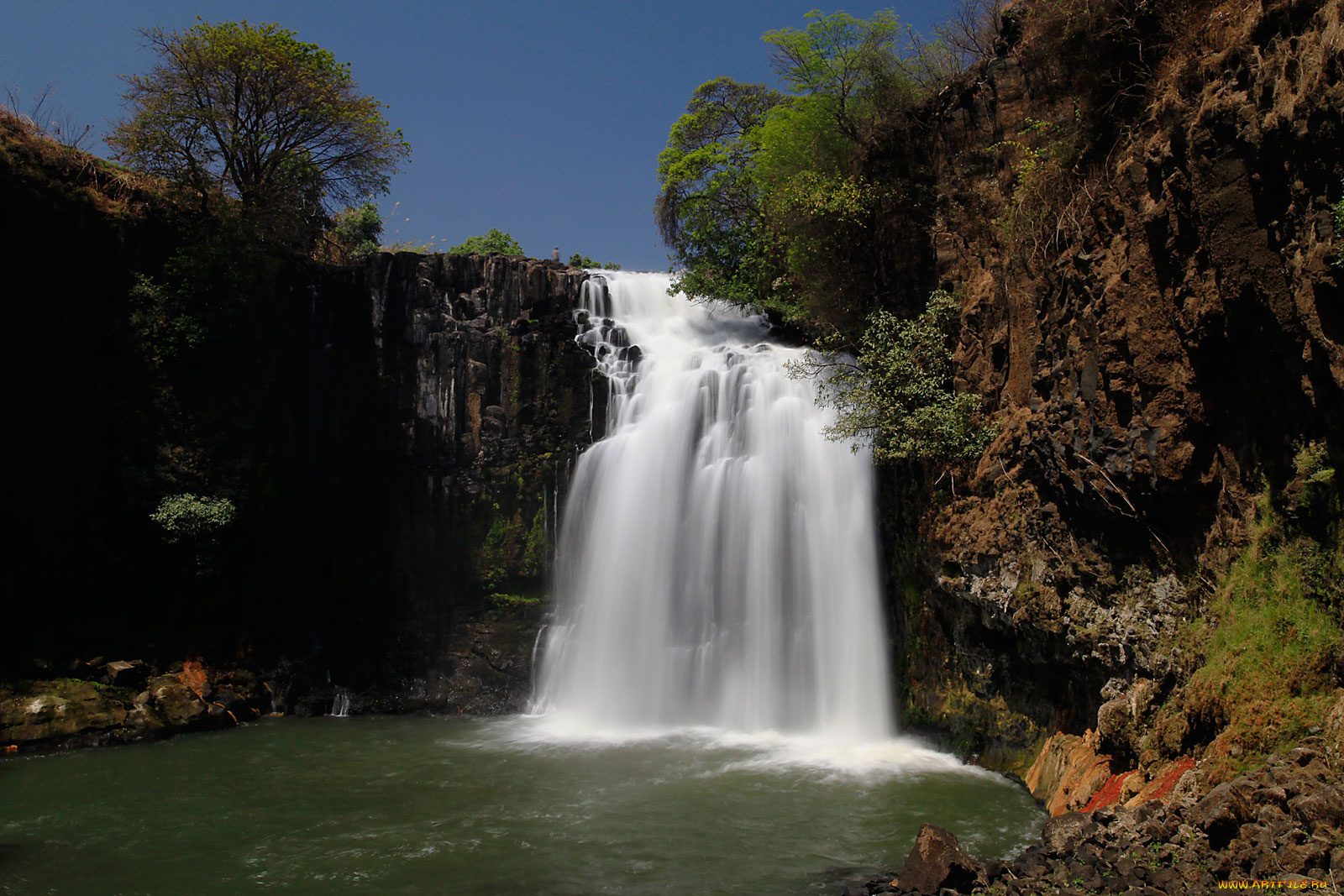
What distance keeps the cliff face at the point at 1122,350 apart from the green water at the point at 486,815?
2.34 metres

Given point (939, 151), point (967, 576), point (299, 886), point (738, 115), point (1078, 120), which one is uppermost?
point (738, 115)

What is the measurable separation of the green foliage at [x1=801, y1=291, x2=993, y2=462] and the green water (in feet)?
17.7

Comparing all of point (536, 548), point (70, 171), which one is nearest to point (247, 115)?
point (70, 171)

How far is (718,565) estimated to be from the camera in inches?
707

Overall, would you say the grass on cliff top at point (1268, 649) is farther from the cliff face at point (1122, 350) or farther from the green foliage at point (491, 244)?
the green foliage at point (491, 244)

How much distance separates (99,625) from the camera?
1800cm

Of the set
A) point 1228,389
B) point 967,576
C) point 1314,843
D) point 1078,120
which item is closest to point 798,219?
point 1078,120

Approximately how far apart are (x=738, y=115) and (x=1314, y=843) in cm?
2936

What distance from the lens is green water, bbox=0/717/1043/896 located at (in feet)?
32.4

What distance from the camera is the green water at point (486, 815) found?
987 centimetres

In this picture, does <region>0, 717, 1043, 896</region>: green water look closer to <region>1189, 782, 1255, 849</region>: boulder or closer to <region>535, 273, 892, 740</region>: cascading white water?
<region>535, 273, 892, 740</region>: cascading white water

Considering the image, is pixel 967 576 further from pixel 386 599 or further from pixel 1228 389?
pixel 386 599

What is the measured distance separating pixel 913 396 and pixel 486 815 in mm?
9920

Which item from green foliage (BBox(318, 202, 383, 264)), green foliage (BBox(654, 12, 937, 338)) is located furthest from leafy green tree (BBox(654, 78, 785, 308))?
green foliage (BBox(318, 202, 383, 264))
